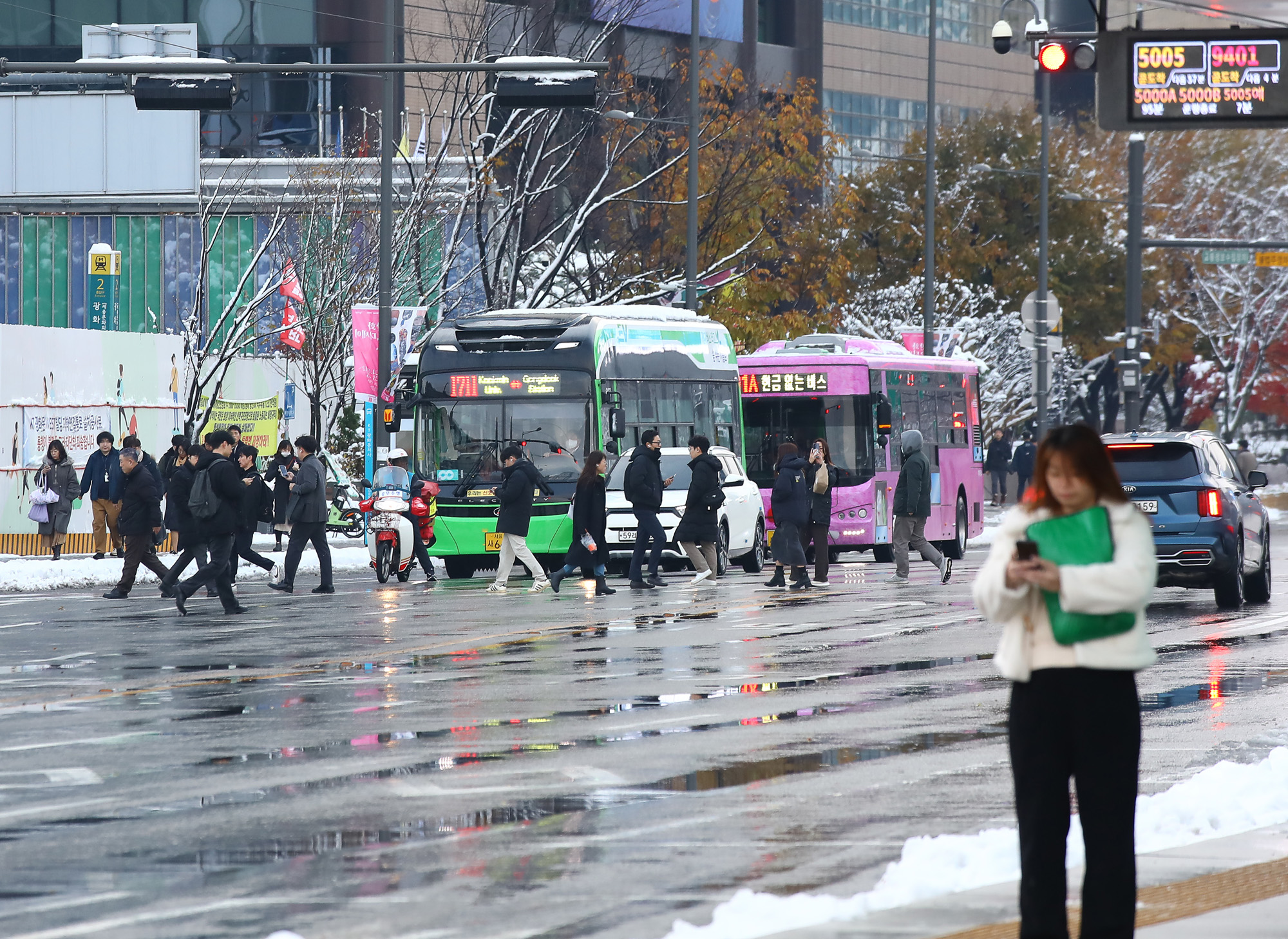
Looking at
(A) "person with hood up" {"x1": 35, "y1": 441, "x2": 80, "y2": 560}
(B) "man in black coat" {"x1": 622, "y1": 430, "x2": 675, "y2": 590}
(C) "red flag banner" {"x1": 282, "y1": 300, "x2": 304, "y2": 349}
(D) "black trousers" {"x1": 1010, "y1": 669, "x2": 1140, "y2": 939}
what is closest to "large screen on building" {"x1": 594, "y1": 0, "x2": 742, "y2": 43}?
(C) "red flag banner" {"x1": 282, "y1": 300, "x2": 304, "y2": 349}

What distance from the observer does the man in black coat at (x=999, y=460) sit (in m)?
55.3

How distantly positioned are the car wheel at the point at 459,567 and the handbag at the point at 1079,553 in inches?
884

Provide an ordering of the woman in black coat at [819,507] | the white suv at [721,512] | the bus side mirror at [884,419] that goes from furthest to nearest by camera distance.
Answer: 1. the bus side mirror at [884,419]
2. the white suv at [721,512]
3. the woman in black coat at [819,507]

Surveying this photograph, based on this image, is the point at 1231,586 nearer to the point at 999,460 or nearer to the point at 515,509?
the point at 515,509

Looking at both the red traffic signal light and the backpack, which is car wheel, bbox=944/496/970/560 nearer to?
the backpack

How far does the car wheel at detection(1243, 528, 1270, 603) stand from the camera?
74.8 feet

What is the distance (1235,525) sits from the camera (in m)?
21.5

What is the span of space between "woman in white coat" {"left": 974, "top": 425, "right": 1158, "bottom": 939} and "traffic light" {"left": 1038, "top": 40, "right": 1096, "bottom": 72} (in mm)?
11546

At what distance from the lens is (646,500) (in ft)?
82.2

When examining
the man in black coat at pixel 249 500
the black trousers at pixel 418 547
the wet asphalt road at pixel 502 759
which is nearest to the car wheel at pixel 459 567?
the black trousers at pixel 418 547

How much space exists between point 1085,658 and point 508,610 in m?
15.8

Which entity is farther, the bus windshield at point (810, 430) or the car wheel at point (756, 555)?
the bus windshield at point (810, 430)

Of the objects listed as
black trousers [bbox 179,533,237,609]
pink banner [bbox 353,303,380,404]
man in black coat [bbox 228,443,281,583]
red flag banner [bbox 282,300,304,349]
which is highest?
red flag banner [bbox 282,300,304,349]

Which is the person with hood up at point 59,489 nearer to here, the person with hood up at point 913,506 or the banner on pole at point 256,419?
the banner on pole at point 256,419
